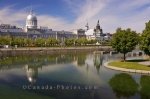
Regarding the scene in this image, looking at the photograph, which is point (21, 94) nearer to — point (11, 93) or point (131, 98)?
point (11, 93)

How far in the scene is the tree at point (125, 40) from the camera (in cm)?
8631

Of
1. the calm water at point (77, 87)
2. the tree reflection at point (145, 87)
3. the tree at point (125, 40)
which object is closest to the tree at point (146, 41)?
the calm water at point (77, 87)

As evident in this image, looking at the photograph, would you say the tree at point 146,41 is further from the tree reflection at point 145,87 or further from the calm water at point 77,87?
the tree reflection at point 145,87

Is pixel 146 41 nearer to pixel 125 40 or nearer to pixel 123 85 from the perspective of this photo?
pixel 125 40

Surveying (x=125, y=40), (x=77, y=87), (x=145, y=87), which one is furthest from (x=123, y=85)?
(x=125, y=40)

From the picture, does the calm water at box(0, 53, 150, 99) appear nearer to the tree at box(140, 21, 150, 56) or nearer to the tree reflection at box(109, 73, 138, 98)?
the tree reflection at box(109, 73, 138, 98)

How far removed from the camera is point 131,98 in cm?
4262

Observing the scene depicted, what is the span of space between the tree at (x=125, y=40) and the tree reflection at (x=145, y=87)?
25.5m

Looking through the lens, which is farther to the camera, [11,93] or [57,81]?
[57,81]

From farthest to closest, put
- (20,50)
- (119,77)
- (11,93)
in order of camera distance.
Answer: (20,50)
(119,77)
(11,93)

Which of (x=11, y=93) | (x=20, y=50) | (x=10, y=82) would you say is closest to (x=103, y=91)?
(x=11, y=93)

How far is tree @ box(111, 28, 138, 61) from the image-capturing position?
86312 mm

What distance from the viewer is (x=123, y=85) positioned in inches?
2084

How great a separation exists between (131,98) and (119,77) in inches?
738
